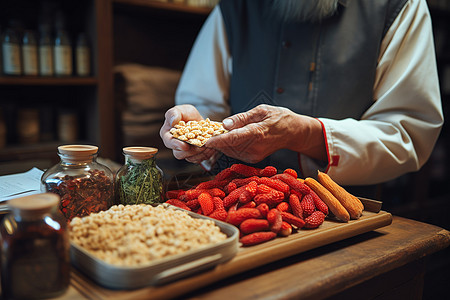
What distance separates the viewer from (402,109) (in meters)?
1.28

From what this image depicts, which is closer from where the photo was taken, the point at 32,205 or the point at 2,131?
the point at 32,205

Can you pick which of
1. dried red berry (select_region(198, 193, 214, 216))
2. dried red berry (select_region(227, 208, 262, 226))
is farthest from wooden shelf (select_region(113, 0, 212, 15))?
dried red berry (select_region(227, 208, 262, 226))

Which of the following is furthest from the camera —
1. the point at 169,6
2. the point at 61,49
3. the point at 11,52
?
the point at 169,6

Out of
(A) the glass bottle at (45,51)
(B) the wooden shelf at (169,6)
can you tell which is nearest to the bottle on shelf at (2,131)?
(A) the glass bottle at (45,51)

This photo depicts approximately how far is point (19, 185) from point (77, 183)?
31 centimetres

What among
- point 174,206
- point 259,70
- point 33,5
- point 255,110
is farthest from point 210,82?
point 33,5

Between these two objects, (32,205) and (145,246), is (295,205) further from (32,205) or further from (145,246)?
(32,205)

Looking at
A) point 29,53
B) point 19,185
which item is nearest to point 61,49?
point 29,53

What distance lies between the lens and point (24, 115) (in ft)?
6.48

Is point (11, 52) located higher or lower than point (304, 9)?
lower

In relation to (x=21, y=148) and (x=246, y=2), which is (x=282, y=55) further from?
(x=21, y=148)

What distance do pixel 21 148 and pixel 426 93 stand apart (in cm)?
177

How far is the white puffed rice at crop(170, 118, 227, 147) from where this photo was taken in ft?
3.36

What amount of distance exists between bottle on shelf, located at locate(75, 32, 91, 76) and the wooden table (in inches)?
64.1
